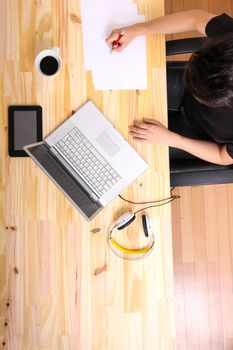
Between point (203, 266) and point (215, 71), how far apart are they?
1.09 m

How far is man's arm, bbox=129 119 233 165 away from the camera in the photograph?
100cm

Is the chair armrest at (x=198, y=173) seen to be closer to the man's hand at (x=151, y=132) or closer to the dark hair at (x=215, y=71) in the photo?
the man's hand at (x=151, y=132)

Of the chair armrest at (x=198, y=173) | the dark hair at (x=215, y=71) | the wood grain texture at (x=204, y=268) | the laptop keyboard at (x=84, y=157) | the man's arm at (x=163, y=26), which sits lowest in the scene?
the wood grain texture at (x=204, y=268)

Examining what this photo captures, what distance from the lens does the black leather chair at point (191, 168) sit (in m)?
1.13

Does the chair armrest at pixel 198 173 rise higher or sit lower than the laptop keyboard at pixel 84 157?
lower

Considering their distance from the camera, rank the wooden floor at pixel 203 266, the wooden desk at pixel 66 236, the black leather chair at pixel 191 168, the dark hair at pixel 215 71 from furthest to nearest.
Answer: the wooden floor at pixel 203 266
the black leather chair at pixel 191 168
the wooden desk at pixel 66 236
the dark hair at pixel 215 71

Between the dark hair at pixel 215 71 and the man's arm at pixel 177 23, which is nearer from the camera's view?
the dark hair at pixel 215 71

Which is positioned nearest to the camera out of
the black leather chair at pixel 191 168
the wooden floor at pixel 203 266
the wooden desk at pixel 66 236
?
the wooden desk at pixel 66 236

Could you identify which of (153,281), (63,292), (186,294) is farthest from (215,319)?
(63,292)

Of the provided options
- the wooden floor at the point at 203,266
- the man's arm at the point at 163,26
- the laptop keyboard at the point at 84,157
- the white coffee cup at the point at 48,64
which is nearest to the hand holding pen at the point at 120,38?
the man's arm at the point at 163,26

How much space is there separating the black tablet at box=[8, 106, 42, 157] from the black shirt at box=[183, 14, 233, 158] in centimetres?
51

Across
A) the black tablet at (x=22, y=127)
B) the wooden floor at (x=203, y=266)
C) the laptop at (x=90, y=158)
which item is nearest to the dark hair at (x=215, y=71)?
the laptop at (x=90, y=158)

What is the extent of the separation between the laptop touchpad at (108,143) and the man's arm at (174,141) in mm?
57

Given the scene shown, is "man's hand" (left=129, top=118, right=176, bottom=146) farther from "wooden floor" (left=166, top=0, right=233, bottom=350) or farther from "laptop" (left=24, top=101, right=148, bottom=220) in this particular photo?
"wooden floor" (left=166, top=0, right=233, bottom=350)
